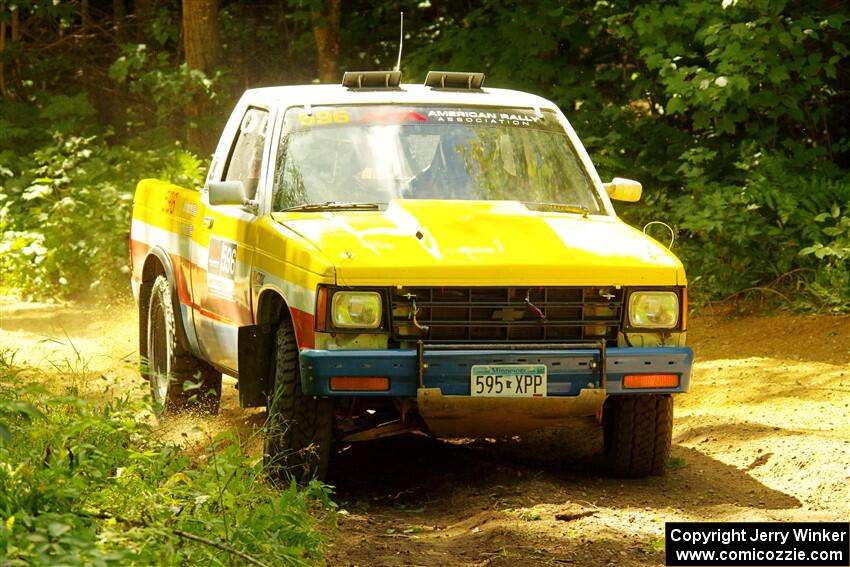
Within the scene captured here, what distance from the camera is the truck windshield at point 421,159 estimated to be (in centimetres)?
724

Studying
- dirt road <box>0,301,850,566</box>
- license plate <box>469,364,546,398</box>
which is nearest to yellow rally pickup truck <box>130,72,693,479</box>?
license plate <box>469,364,546,398</box>

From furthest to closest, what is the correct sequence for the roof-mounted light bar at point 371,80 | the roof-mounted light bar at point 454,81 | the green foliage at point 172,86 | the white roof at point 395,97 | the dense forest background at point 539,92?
the green foliage at point 172,86 < the dense forest background at point 539,92 < the roof-mounted light bar at point 454,81 < the roof-mounted light bar at point 371,80 < the white roof at point 395,97

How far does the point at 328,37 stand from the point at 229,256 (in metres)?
10.1

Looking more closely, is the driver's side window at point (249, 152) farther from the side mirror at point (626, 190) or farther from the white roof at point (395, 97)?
the side mirror at point (626, 190)

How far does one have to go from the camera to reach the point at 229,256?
24.9ft

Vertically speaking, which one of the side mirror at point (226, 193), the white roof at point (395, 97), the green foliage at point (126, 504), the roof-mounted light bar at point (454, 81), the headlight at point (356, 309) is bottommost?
the green foliage at point (126, 504)

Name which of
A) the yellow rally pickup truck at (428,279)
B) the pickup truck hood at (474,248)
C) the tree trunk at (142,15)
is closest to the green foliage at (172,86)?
the tree trunk at (142,15)

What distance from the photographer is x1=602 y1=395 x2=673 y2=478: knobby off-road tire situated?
23.1ft

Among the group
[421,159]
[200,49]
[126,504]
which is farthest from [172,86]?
[126,504]

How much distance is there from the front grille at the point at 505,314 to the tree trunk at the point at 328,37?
1112 centimetres

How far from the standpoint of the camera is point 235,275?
747 cm

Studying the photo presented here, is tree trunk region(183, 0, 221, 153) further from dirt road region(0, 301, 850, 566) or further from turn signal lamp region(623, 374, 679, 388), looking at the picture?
turn signal lamp region(623, 374, 679, 388)

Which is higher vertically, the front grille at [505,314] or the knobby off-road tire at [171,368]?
the front grille at [505,314]

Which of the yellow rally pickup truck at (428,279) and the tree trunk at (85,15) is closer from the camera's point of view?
the yellow rally pickup truck at (428,279)
